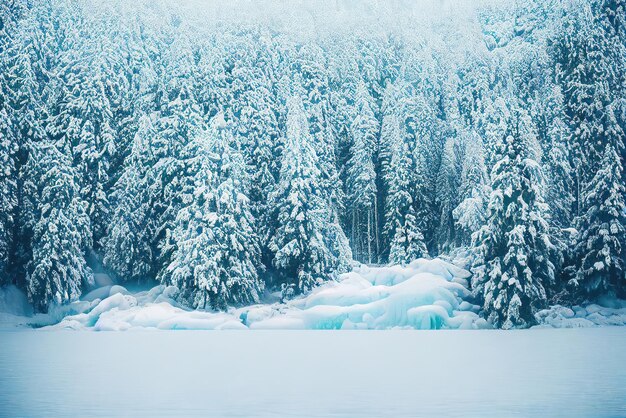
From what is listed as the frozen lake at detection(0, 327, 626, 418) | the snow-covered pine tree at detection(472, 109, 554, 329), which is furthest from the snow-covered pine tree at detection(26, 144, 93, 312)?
the snow-covered pine tree at detection(472, 109, 554, 329)

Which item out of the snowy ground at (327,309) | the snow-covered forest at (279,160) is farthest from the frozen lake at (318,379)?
the snow-covered forest at (279,160)

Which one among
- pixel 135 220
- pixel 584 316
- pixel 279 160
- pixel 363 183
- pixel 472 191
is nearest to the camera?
pixel 584 316

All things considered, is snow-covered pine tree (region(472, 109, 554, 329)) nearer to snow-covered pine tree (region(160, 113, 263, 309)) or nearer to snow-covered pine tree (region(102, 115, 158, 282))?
snow-covered pine tree (region(160, 113, 263, 309))

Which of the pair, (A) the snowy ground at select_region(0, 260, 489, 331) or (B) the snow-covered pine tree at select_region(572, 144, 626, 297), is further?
(B) the snow-covered pine tree at select_region(572, 144, 626, 297)

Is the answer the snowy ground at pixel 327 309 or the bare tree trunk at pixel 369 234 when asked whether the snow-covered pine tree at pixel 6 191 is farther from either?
the bare tree trunk at pixel 369 234

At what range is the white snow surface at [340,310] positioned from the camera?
3625 centimetres

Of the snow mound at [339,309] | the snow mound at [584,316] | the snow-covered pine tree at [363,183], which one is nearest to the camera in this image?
the snow mound at [339,309]

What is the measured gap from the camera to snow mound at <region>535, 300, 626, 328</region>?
3634 cm

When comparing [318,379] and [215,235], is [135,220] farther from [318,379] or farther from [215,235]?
[318,379]

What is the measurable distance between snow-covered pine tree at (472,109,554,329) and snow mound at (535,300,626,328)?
1.14m

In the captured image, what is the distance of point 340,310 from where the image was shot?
3756 centimetres

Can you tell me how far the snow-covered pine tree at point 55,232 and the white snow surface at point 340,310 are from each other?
1328 mm

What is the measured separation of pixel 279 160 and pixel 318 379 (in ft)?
Answer: 106

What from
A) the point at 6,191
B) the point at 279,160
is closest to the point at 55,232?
the point at 6,191
